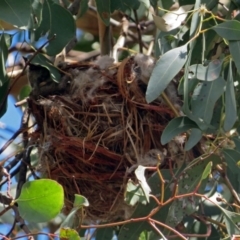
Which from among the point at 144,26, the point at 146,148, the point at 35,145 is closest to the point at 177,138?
the point at 146,148

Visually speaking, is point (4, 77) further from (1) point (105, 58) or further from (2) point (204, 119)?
(2) point (204, 119)

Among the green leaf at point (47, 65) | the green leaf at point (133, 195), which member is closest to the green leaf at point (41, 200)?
the green leaf at point (133, 195)

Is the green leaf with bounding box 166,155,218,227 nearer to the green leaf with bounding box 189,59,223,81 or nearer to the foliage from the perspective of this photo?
the foliage

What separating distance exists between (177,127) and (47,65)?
2.23ft

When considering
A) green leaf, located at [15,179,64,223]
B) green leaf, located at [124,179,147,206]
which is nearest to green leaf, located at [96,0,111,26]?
green leaf, located at [124,179,147,206]

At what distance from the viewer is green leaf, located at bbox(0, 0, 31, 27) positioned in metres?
2.04

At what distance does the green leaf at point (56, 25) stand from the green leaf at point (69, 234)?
0.83 meters

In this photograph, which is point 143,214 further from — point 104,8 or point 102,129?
point 104,8

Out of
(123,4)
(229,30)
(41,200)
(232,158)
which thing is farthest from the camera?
(123,4)

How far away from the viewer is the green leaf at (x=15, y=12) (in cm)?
204

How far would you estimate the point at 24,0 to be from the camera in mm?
2068

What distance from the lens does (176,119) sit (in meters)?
2.07

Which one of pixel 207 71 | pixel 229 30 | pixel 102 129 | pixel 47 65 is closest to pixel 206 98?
pixel 207 71

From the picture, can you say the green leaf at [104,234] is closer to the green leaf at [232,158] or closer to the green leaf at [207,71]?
the green leaf at [232,158]
